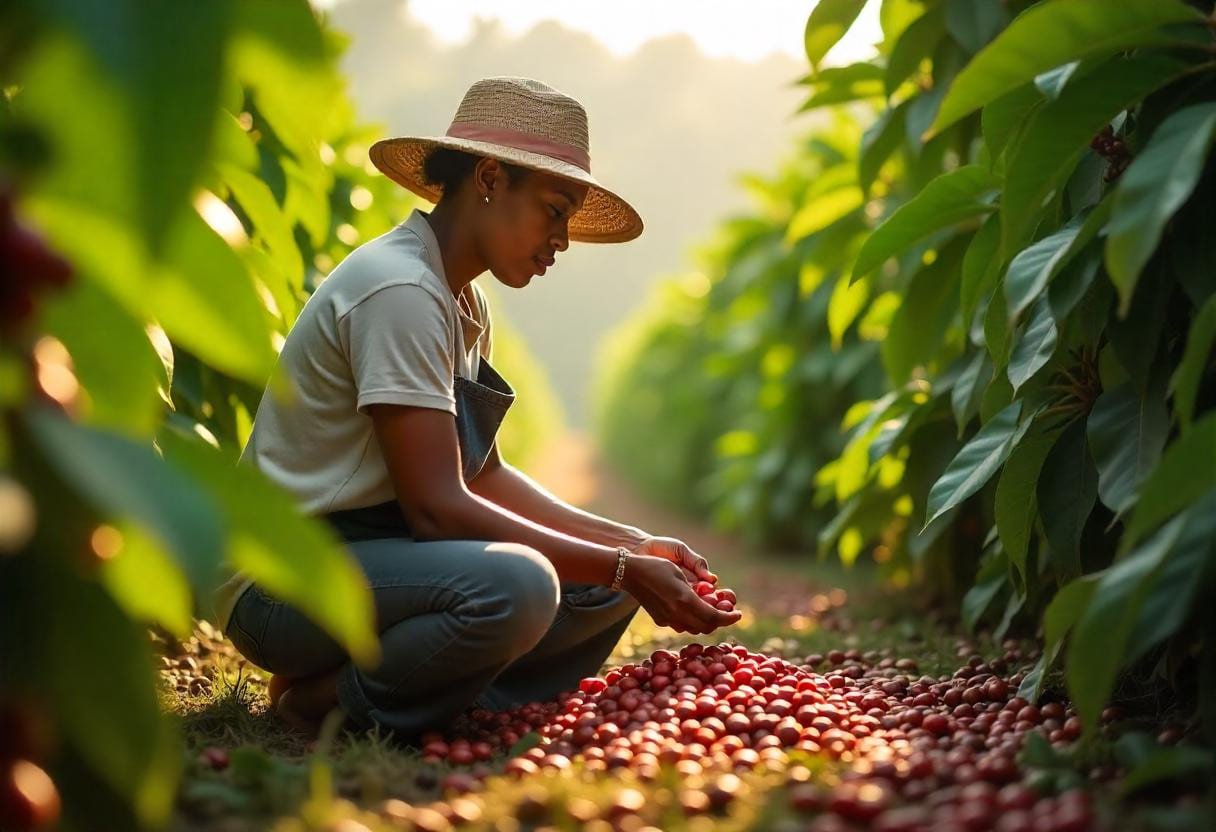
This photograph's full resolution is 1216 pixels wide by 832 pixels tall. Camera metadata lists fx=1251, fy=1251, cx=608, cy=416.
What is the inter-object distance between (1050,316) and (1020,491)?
1.04 ft

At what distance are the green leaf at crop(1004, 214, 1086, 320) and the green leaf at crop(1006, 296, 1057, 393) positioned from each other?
96 mm

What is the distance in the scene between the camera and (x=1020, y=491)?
2125mm

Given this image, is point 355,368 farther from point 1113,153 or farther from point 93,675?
point 1113,153

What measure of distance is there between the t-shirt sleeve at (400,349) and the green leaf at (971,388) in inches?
41.6

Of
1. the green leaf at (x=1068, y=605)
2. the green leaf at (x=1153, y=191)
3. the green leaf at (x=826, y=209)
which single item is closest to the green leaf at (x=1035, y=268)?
the green leaf at (x=1153, y=191)

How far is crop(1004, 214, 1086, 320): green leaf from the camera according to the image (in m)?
1.72

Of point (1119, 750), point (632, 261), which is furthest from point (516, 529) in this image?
point (632, 261)

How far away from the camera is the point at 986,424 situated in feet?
7.43

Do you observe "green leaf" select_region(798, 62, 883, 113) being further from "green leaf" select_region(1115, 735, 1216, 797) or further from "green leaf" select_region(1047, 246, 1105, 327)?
"green leaf" select_region(1115, 735, 1216, 797)

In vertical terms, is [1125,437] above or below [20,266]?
above

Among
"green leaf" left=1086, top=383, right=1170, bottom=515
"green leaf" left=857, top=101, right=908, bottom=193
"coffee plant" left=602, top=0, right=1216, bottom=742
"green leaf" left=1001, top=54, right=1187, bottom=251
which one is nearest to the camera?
"coffee plant" left=602, top=0, right=1216, bottom=742

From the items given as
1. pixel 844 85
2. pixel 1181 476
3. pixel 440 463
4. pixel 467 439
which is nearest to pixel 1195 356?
pixel 1181 476

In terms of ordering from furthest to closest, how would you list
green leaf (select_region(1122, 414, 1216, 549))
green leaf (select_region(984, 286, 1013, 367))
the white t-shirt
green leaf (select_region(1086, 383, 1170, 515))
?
the white t-shirt < green leaf (select_region(984, 286, 1013, 367)) < green leaf (select_region(1086, 383, 1170, 515)) < green leaf (select_region(1122, 414, 1216, 549))

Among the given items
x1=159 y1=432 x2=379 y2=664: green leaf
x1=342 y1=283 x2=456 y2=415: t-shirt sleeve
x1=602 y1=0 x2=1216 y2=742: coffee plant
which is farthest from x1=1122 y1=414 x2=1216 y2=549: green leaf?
x1=342 y1=283 x2=456 y2=415: t-shirt sleeve
